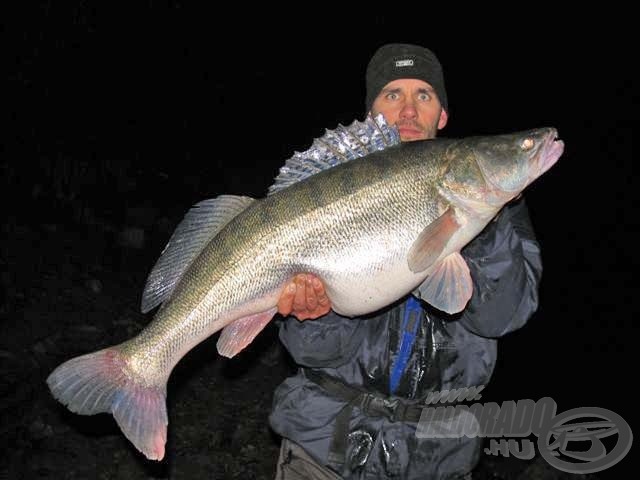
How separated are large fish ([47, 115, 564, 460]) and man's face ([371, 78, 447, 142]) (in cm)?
63

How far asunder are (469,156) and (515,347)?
327 inches

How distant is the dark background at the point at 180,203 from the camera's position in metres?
4.62

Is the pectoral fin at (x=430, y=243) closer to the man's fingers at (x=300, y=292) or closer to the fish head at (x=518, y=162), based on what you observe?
the fish head at (x=518, y=162)

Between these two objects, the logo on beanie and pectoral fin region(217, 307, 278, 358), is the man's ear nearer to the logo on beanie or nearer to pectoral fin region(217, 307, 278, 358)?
the logo on beanie

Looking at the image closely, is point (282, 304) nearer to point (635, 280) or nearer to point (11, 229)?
point (11, 229)

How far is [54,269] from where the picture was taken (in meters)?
6.98

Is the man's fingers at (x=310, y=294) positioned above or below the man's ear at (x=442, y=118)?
below

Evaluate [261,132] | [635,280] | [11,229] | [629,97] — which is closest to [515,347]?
[635,280]

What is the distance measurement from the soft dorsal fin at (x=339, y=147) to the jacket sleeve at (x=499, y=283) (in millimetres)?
633

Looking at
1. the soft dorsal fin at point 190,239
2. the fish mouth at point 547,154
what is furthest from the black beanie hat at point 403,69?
the soft dorsal fin at point 190,239

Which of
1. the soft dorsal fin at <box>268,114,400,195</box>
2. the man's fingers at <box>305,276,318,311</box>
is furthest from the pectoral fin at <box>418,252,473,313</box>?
the soft dorsal fin at <box>268,114,400,195</box>

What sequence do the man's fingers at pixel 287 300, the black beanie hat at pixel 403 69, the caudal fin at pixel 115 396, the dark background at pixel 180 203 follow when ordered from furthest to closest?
the dark background at pixel 180 203 → the black beanie hat at pixel 403 69 → the man's fingers at pixel 287 300 → the caudal fin at pixel 115 396

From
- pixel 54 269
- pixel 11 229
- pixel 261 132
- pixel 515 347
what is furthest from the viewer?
pixel 261 132

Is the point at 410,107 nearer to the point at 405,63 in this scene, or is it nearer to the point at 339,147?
the point at 405,63
